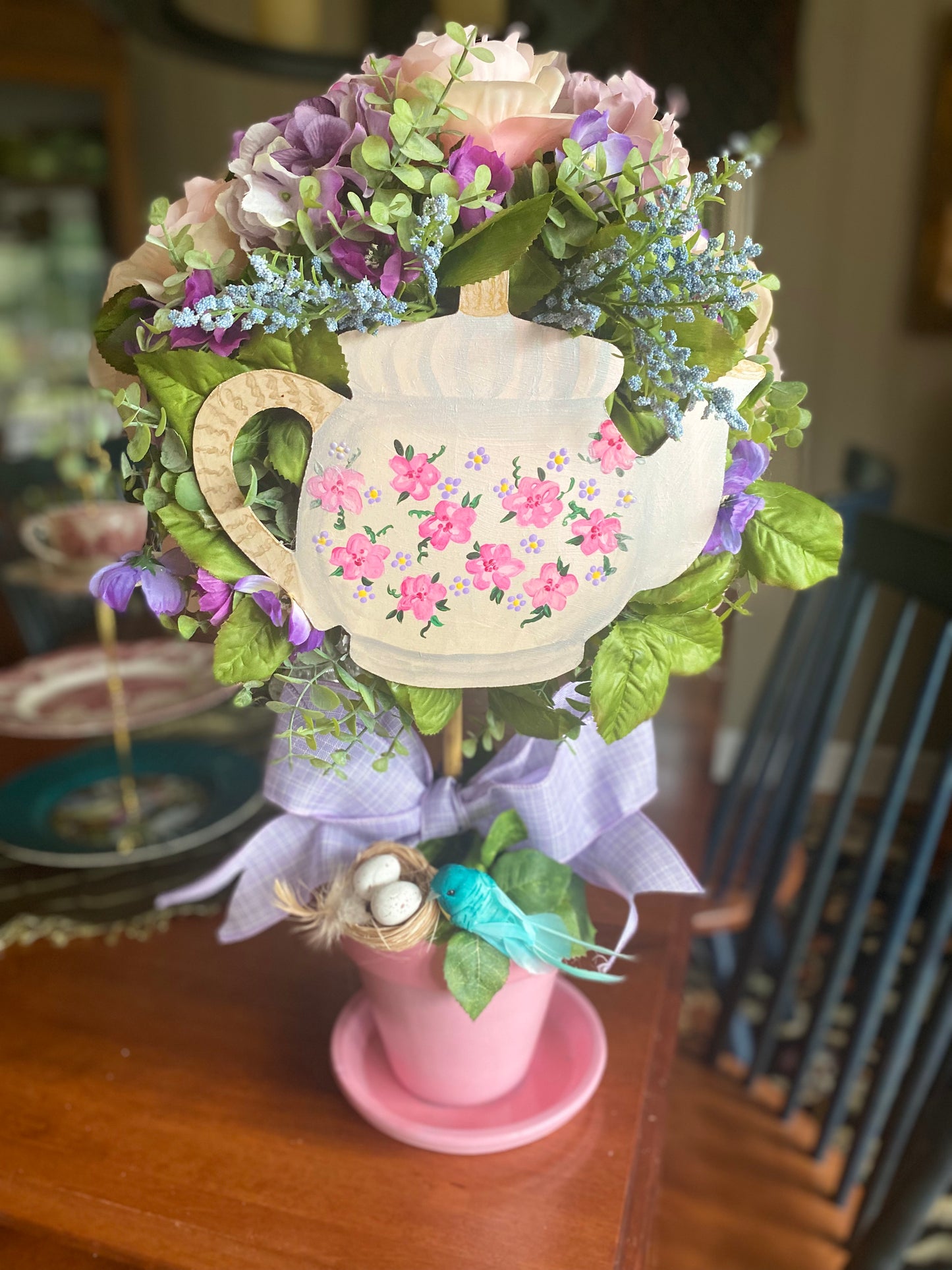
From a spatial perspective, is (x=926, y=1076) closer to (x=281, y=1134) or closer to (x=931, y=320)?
(x=281, y=1134)

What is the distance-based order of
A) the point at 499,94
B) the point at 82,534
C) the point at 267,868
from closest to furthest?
the point at 499,94, the point at 267,868, the point at 82,534

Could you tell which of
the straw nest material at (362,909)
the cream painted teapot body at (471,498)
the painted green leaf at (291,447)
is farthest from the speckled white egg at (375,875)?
the painted green leaf at (291,447)

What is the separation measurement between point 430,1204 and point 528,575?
1.24 ft

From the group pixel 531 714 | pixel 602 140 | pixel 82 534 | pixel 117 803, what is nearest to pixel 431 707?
pixel 531 714

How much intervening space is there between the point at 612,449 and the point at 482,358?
2.9 inches

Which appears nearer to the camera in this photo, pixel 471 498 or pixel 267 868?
pixel 471 498

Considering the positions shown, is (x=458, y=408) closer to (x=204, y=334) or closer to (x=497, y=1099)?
(x=204, y=334)

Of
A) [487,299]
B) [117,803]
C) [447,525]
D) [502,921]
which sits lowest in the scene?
[117,803]

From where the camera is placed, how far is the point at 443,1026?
56 cm

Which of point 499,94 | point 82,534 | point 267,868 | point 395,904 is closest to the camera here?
point 499,94

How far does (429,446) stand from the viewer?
442 mm

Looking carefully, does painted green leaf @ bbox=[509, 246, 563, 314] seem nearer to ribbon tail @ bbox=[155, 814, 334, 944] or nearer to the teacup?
ribbon tail @ bbox=[155, 814, 334, 944]

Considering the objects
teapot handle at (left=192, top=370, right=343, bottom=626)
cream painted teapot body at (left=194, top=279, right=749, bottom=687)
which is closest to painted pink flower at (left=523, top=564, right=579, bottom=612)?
cream painted teapot body at (left=194, top=279, right=749, bottom=687)

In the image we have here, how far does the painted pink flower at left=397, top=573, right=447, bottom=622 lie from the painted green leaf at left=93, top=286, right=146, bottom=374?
176 millimetres
